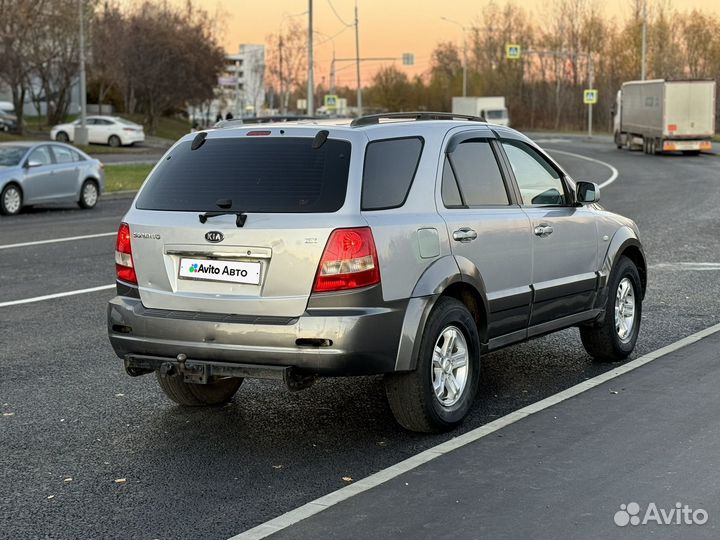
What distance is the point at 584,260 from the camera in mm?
7812

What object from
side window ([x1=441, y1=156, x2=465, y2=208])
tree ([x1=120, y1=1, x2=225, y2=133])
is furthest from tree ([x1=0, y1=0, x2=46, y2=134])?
side window ([x1=441, y1=156, x2=465, y2=208])

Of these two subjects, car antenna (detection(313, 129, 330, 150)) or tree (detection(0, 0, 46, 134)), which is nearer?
car antenna (detection(313, 129, 330, 150))

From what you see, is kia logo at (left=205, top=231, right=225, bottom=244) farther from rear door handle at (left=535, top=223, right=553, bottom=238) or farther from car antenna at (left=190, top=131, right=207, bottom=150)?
rear door handle at (left=535, top=223, right=553, bottom=238)

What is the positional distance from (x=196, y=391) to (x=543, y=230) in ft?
7.91

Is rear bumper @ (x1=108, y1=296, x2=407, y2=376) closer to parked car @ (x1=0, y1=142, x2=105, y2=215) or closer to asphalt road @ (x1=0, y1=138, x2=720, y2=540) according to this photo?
asphalt road @ (x1=0, y1=138, x2=720, y2=540)

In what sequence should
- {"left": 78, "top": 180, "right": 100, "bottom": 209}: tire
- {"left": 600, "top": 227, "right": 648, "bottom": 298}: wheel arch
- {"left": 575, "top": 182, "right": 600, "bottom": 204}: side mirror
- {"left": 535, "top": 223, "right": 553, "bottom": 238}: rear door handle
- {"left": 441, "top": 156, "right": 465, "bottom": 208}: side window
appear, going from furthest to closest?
{"left": 78, "top": 180, "right": 100, "bottom": 209}: tire < {"left": 600, "top": 227, "right": 648, "bottom": 298}: wheel arch < {"left": 575, "top": 182, "right": 600, "bottom": 204}: side mirror < {"left": 535, "top": 223, "right": 553, "bottom": 238}: rear door handle < {"left": 441, "top": 156, "right": 465, "bottom": 208}: side window

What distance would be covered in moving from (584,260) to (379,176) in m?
2.26

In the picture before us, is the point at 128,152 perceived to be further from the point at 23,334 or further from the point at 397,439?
the point at 397,439

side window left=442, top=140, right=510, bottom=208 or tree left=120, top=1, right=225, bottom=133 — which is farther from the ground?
tree left=120, top=1, right=225, bottom=133

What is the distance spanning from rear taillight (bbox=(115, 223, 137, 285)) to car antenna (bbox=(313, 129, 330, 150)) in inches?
46.8

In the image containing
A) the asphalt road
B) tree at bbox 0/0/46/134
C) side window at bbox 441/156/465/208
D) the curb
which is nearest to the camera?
the asphalt road

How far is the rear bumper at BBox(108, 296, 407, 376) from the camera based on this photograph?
5762 mm

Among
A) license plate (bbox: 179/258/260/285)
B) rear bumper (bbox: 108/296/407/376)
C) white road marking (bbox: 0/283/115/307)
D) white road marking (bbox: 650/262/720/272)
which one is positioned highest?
license plate (bbox: 179/258/260/285)

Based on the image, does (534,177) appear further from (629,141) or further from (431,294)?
(629,141)
